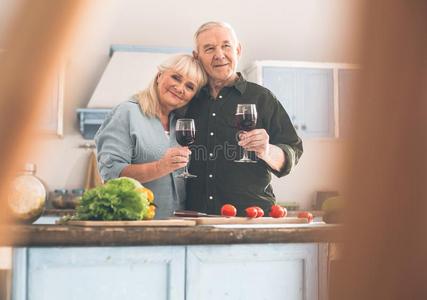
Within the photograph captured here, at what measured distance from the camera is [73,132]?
388 centimetres

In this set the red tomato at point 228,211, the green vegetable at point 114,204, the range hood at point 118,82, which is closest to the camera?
the green vegetable at point 114,204

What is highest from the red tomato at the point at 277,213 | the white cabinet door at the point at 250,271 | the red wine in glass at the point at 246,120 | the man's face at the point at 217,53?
the man's face at the point at 217,53

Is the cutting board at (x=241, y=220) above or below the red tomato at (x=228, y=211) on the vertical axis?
below

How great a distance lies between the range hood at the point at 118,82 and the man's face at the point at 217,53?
1.70 meters

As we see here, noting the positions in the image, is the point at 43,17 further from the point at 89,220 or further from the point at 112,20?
the point at 112,20

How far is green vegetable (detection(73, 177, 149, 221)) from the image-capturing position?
1447 millimetres

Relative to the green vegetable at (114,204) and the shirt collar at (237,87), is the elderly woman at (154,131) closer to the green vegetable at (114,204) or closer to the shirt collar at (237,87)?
the shirt collar at (237,87)

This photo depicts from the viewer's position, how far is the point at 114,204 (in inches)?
57.0

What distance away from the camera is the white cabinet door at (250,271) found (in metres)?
1.38

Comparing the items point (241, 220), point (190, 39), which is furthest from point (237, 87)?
point (190, 39)

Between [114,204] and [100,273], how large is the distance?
18 centimetres

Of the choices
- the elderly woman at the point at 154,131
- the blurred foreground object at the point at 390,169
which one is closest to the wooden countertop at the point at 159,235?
the elderly woman at the point at 154,131

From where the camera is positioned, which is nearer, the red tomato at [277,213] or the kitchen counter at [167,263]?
the kitchen counter at [167,263]

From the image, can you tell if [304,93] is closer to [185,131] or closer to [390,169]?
[185,131]
